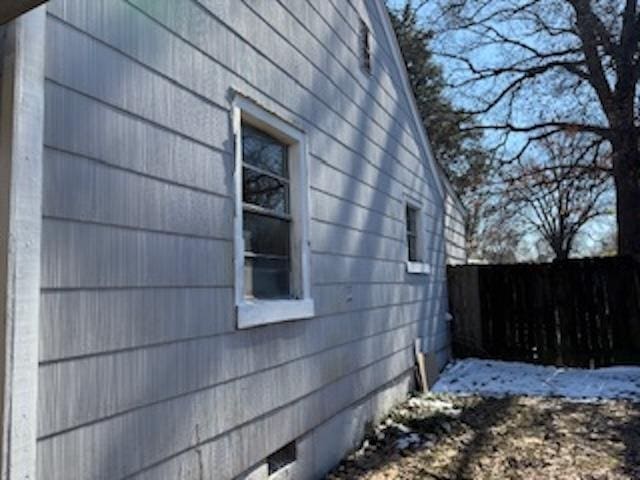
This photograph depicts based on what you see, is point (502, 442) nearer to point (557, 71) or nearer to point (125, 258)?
point (125, 258)

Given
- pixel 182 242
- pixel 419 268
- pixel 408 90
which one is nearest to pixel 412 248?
pixel 419 268

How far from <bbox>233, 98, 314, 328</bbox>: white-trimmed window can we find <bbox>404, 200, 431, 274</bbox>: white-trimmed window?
3.48m

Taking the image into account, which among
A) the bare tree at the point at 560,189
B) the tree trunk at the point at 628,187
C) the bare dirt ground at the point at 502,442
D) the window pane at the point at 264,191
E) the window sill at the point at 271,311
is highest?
the bare tree at the point at 560,189

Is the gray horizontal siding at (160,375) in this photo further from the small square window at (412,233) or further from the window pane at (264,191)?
the small square window at (412,233)

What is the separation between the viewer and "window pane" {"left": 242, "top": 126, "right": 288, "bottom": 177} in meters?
3.62

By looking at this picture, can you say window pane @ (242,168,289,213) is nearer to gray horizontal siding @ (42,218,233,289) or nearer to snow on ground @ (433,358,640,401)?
gray horizontal siding @ (42,218,233,289)

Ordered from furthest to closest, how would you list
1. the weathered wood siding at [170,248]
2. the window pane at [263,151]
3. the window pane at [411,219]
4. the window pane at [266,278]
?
the window pane at [411,219]
the window pane at [263,151]
the window pane at [266,278]
the weathered wood siding at [170,248]

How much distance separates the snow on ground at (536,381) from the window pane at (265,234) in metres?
4.01

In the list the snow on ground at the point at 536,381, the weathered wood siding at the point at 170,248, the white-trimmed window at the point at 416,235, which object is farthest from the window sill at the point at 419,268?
the weathered wood siding at the point at 170,248

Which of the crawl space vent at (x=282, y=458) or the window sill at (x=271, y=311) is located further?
the crawl space vent at (x=282, y=458)

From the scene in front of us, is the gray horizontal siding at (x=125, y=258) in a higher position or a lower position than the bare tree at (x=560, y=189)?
lower

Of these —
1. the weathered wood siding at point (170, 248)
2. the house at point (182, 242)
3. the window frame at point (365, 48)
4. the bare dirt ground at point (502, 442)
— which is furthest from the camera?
the window frame at point (365, 48)

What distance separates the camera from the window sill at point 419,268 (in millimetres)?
6898

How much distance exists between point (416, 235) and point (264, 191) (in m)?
4.22
